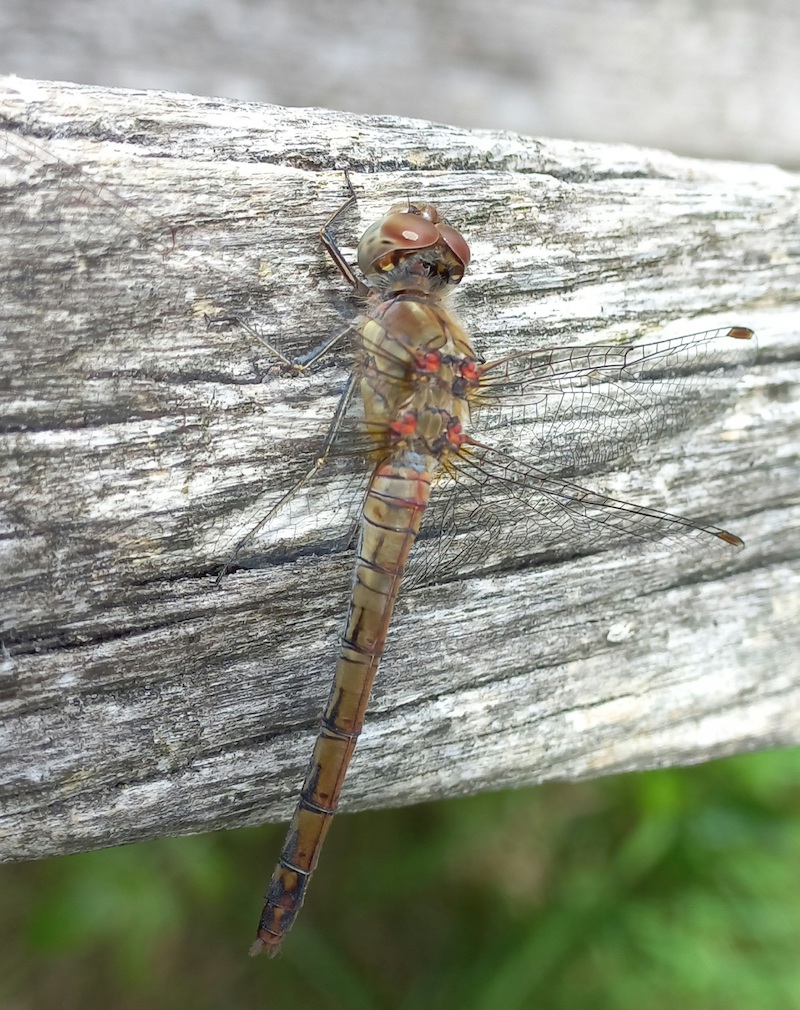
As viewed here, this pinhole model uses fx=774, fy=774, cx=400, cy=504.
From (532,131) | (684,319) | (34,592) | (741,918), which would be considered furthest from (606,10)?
(741,918)

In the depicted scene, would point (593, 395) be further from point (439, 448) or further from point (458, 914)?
point (458, 914)

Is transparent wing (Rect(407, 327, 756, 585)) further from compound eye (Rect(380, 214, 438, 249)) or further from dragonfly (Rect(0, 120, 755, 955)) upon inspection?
compound eye (Rect(380, 214, 438, 249))

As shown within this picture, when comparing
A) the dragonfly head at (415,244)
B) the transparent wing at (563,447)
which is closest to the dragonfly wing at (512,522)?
the transparent wing at (563,447)

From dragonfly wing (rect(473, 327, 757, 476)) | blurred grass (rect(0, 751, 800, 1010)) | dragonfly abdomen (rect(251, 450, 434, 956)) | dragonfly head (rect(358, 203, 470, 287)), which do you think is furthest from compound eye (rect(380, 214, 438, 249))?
blurred grass (rect(0, 751, 800, 1010))

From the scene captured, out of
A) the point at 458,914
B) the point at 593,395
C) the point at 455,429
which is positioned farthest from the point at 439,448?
the point at 458,914

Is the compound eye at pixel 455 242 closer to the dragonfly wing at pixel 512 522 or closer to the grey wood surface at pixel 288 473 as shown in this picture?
the grey wood surface at pixel 288 473

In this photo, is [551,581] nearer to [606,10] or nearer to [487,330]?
[487,330]
